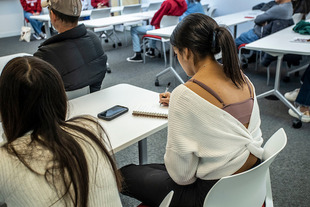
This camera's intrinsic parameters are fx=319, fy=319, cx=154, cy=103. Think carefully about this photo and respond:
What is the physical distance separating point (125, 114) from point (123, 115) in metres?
0.01

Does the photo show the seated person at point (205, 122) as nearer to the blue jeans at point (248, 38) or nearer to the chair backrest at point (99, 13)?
the blue jeans at point (248, 38)

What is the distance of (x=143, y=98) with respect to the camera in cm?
182

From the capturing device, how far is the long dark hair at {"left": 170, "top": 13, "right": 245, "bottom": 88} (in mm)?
1219

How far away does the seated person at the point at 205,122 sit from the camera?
3.71 ft

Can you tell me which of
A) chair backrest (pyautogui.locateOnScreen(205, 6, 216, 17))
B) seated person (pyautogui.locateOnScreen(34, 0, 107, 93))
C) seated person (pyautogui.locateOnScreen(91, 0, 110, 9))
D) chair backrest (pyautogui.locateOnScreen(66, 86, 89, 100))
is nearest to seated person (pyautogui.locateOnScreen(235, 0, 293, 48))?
chair backrest (pyautogui.locateOnScreen(205, 6, 216, 17))

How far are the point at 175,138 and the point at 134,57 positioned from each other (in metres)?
4.26

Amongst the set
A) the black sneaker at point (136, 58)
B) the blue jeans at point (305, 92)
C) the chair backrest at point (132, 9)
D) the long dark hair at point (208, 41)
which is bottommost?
the black sneaker at point (136, 58)

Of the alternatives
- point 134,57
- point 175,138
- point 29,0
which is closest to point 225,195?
point 175,138

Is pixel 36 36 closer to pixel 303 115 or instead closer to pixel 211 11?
pixel 211 11

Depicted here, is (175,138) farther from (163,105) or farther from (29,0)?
(29,0)

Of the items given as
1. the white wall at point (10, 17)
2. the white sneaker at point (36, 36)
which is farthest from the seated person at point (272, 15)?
the white wall at point (10, 17)

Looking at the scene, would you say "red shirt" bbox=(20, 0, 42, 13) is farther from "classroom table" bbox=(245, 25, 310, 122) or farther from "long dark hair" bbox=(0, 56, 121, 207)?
"long dark hair" bbox=(0, 56, 121, 207)

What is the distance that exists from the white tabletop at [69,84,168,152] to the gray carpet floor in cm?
68

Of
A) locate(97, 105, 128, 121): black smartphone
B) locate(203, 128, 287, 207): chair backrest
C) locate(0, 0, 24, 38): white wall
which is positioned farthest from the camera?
locate(0, 0, 24, 38): white wall
